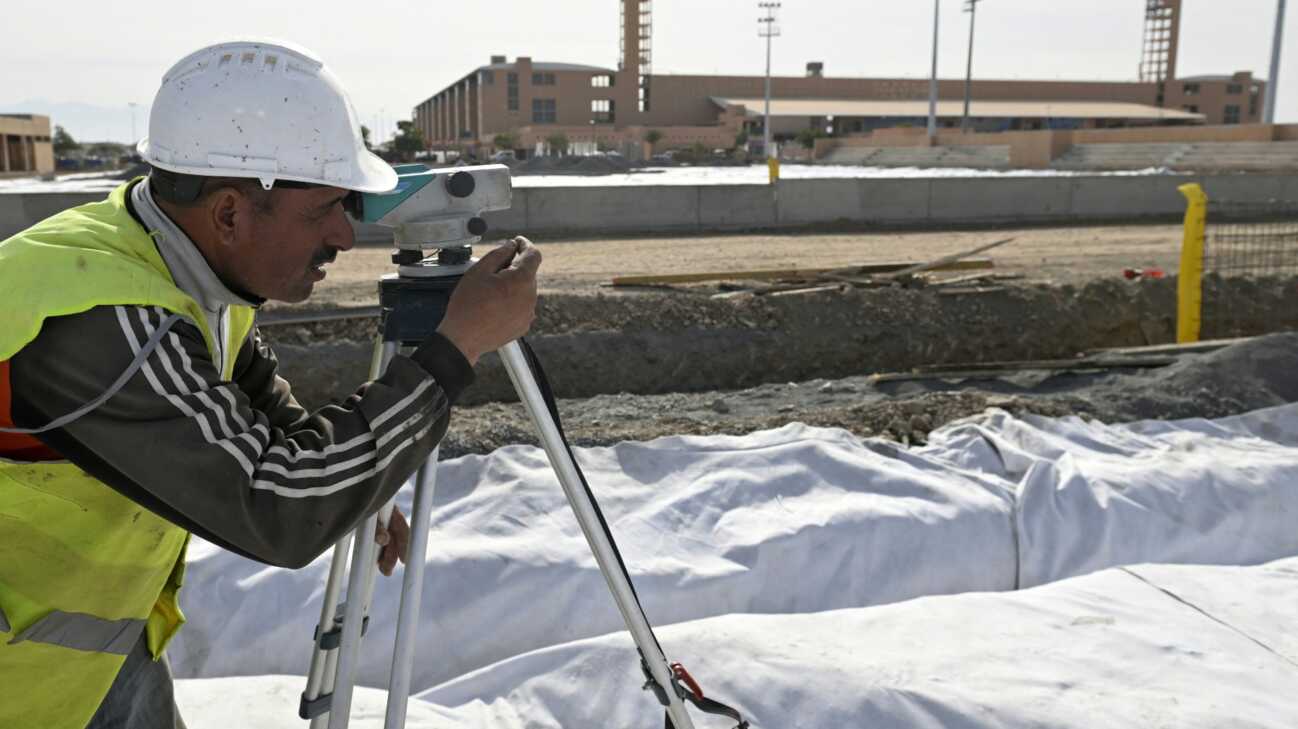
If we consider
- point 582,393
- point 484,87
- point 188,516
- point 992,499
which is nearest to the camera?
point 188,516

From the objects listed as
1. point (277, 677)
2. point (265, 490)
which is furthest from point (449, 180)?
point (277, 677)

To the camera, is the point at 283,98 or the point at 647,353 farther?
the point at 647,353

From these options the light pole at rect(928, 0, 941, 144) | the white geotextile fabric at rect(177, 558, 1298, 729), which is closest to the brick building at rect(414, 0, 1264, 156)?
the light pole at rect(928, 0, 941, 144)

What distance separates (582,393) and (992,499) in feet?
17.9

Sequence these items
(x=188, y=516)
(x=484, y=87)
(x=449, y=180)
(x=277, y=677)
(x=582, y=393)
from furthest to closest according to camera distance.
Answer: (x=484, y=87) → (x=582, y=393) → (x=277, y=677) → (x=449, y=180) → (x=188, y=516)

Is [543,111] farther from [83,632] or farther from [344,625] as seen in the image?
[83,632]

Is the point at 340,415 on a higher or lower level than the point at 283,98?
lower

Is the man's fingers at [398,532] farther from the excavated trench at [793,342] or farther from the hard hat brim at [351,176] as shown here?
the excavated trench at [793,342]

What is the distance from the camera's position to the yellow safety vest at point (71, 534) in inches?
49.7

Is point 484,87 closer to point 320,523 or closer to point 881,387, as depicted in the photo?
point 881,387

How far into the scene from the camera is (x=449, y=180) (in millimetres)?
1561

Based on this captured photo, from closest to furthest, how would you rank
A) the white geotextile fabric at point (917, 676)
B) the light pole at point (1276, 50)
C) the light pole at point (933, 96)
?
the white geotextile fabric at point (917, 676) → the light pole at point (1276, 50) → the light pole at point (933, 96)

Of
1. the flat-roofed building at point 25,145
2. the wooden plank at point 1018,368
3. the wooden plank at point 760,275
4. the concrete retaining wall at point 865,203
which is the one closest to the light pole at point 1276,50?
the concrete retaining wall at point 865,203

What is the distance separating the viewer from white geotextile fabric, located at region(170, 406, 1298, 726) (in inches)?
123
